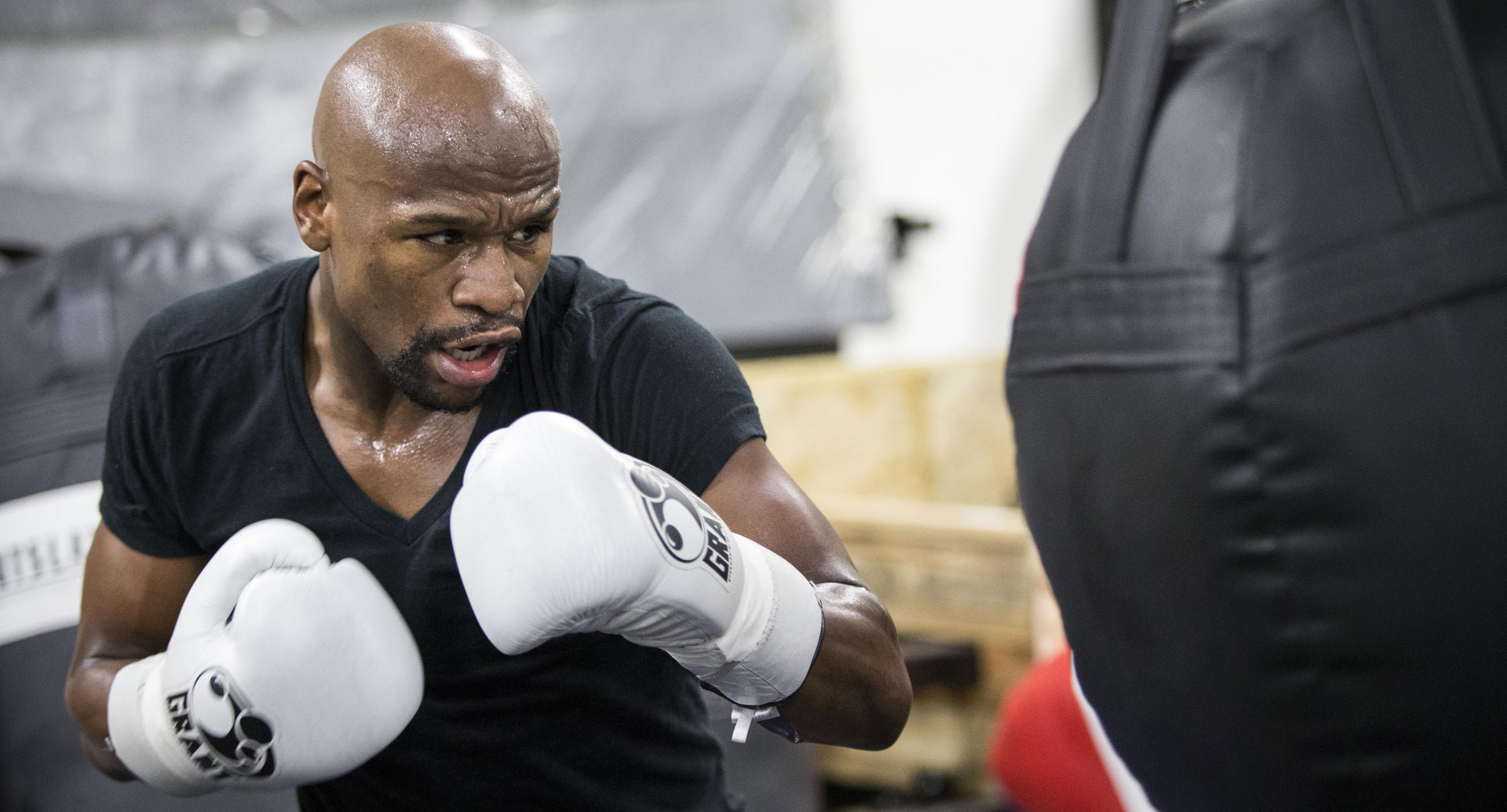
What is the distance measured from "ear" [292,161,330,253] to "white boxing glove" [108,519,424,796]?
245mm

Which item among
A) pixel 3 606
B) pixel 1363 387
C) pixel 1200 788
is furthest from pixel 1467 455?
pixel 3 606

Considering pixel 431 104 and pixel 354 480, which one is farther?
pixel 354 480

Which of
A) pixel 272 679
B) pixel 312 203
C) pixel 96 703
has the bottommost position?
pixel 96 703

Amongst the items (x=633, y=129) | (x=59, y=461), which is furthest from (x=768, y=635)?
(x=633, y=129)

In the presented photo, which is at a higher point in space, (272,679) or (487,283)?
(487,283)

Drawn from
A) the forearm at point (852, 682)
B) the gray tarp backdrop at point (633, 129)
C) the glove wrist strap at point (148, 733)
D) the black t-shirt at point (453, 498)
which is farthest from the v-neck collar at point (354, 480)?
the gray tarp backdrop at point (633, 129)

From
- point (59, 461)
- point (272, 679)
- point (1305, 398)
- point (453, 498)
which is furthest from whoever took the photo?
point (59, 461)

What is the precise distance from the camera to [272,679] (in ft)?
2.97

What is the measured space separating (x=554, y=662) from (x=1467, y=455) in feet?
2.54

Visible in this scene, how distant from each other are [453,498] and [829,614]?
36 centimetres

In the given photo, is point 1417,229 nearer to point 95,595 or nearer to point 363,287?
point 363,287

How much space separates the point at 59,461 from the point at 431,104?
42.2 inches

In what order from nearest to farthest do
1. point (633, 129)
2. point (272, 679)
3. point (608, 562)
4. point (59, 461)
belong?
point (608, 562) < point (272, 679) < point (59, 461) < point (633, 129)

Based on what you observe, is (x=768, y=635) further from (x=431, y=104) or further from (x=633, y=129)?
(x=633, y=129)
